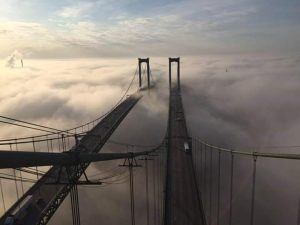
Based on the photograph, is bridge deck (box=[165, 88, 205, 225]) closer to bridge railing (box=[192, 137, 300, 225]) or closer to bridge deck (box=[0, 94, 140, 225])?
bridge deck (box=[0, 94, 140, 225])

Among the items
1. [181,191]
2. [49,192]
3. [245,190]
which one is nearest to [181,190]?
[181,191]

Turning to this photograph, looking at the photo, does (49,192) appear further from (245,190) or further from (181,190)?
(245,190)

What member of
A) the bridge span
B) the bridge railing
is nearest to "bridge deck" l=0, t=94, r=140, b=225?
the bridge span

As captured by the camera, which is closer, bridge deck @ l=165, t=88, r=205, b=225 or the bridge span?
bridge deck @ l=165, t=88, r=205, b=225

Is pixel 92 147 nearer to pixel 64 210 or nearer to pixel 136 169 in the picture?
pixel 64 210

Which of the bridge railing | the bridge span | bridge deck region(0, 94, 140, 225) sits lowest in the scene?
the bridge railing

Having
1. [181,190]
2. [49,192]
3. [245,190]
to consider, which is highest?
[49,192]

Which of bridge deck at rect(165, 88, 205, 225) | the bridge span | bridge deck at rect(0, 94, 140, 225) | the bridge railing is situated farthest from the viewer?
the bridge railing

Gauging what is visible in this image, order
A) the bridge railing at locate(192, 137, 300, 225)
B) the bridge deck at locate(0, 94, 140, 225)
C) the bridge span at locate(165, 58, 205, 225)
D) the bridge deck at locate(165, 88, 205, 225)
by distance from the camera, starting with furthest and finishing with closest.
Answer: the bridge railing at locate(192, 137, 300, 225), the bridge span at locate(165, 58, 205, 225), the bridge deck at locate(165, 88, 205, 225), the bridge deck at locate(0, 94, 140, 225)
